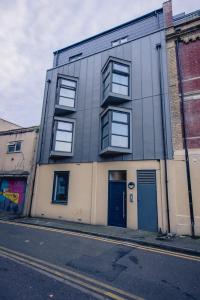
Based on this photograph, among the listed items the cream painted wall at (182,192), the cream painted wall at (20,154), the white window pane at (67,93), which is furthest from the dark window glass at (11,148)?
the cream painted wall at (182,192)

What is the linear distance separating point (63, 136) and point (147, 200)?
Result: 727cm

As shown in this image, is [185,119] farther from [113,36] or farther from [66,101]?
[113,36]

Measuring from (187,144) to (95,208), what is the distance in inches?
251

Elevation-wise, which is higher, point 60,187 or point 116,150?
point 116,150

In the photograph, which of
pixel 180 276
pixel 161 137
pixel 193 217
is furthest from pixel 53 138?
pixel 180 276

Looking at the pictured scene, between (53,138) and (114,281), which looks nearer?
(114,281)

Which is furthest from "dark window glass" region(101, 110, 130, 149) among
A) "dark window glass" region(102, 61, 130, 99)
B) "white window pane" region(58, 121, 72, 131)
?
"white window pane" region(58, 121, 72, 131)

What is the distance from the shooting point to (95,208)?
1081 cm

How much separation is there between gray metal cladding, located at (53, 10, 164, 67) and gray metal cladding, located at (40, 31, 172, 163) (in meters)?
2.61

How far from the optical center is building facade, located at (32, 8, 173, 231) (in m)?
9.92

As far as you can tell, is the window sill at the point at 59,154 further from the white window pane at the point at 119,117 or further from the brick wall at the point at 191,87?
the brick wall at the point at 191,87

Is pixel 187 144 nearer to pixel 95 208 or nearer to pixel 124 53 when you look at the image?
pixel 95 208

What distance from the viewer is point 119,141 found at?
1096 cm

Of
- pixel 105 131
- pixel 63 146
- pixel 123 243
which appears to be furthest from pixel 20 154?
pixel 123 243
